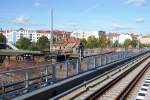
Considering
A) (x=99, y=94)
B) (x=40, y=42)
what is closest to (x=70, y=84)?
(x=99, y=94)

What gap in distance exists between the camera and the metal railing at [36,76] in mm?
13076

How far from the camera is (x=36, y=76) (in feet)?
52.0

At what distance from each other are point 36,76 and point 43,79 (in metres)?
0.71

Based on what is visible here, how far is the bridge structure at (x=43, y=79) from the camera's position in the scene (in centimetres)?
1295

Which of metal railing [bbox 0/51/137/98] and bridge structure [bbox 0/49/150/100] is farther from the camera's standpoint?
metal railing [bbox 0/51/137/98]

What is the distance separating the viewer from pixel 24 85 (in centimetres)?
1441

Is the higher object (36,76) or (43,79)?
(36,76)

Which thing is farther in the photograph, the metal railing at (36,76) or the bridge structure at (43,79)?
the metal railing at (36,76)

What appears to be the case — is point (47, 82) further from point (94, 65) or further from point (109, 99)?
point (94, 65)

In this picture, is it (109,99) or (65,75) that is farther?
(65,75)

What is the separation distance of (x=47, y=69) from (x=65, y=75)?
9.29 feet

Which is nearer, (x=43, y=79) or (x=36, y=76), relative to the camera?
(x=36, y=76)

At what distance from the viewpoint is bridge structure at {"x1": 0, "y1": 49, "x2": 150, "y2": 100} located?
12953 mm

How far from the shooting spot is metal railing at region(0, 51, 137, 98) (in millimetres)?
13076
